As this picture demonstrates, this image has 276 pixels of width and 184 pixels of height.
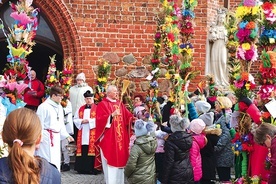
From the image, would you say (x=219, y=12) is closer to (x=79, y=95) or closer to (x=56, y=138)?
(x=79, y=95)

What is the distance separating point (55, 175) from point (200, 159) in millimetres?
4899

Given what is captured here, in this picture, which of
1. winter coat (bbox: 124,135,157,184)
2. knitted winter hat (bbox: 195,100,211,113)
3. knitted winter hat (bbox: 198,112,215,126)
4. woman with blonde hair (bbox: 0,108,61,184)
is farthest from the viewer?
knitted winter hat (bbox: 195,100,211,113)

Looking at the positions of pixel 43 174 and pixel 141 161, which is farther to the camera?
pixel 141 161

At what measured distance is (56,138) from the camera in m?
8.19

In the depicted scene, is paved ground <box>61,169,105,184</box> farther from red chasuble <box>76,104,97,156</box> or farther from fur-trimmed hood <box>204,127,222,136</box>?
fur-trimmed hood <box>204,127,222,136</box>

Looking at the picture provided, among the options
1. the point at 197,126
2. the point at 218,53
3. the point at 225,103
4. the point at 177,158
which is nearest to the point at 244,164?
the point at 177,158

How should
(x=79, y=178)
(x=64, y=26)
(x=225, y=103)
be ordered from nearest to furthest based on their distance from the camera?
1. (x=225, y=103)
2. (x=79, y=178)
3. (x=64, y=26)

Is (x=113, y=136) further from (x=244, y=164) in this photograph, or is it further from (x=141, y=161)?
(x=244, y=164)

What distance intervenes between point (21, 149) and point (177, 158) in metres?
4.46

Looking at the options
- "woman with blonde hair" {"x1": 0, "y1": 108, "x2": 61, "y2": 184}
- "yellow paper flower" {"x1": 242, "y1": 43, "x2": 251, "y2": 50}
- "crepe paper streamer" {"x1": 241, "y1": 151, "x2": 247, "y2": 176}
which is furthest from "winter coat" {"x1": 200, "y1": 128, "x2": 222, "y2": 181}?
"woman with blonde hair" {"x1": 0, "y1": 108, "x2": 61, "y2": 184}

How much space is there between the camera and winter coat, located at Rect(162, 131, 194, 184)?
711cm

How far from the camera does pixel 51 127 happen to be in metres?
8.07

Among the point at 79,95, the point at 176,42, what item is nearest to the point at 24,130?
the point at 176,42

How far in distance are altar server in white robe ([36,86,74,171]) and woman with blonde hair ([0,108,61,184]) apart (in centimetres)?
507
